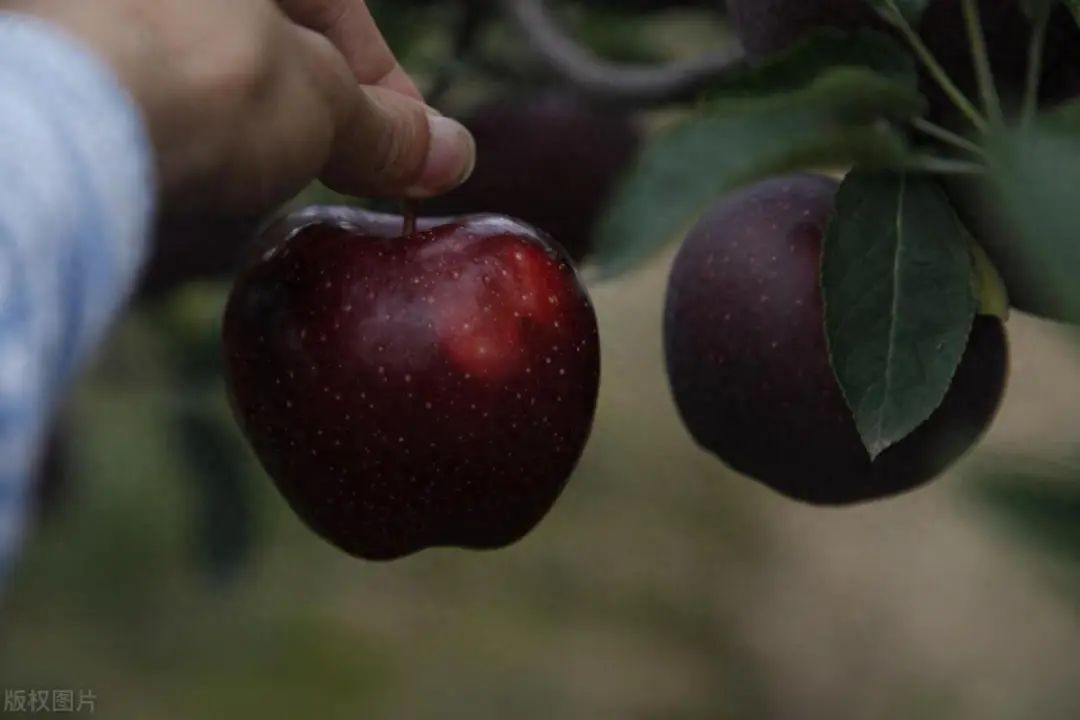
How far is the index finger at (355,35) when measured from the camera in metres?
0.67

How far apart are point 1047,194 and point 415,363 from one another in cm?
32

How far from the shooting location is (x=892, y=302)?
622mm

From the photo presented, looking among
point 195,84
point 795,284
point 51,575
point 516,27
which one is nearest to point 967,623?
point 51,575

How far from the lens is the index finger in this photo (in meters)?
0.67

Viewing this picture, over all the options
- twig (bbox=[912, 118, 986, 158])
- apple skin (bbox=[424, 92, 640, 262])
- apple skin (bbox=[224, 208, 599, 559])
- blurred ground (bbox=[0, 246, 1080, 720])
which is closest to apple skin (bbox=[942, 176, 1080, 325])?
twig (bbox=[912, 118, 986, 158])

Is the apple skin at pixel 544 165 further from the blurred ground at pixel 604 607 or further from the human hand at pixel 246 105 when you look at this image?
the blurred ground at pixel 604 607

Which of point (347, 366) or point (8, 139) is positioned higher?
point (8, 139)

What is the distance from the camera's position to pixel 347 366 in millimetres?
659

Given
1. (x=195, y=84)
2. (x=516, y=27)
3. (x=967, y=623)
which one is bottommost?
(x=967, y=623)

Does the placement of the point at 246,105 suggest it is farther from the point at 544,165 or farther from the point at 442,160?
the point at 544,165

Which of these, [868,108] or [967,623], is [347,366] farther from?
[967,623]

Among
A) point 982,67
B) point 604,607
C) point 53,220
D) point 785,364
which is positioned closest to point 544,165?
point 785,364

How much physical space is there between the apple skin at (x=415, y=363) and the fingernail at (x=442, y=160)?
0.02 m

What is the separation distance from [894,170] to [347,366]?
9.5 inches
